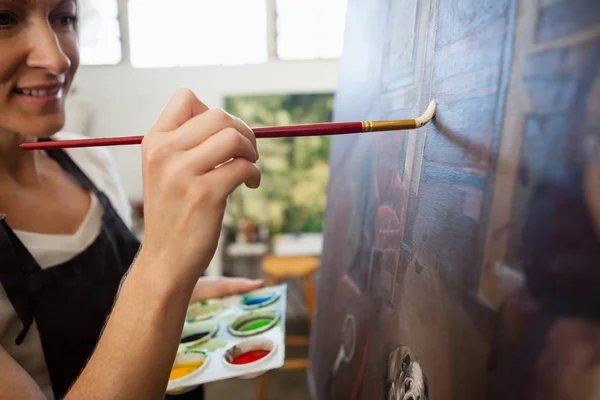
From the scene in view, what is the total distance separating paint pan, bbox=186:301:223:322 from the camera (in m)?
0.90

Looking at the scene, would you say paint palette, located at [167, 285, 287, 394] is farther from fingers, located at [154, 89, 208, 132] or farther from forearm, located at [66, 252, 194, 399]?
fingers, located at [154, 89, 208, 132]

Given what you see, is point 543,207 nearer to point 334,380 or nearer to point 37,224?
point 334,380

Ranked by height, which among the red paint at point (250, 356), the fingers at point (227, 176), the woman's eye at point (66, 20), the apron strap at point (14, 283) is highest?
the woman's eye at point (66, 20)

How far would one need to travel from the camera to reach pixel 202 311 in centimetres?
94

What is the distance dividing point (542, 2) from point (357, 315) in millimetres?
548

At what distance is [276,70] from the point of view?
332cm

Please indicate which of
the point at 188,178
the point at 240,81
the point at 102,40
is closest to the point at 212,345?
the point at 188,178

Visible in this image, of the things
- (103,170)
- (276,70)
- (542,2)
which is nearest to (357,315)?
(542,2)

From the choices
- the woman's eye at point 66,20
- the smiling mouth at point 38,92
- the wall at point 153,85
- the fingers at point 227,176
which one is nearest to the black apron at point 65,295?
the smiling mouth at point 38,92

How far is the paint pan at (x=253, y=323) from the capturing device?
31.0 inches

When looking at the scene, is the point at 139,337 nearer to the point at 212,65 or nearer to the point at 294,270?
the point at 294,270

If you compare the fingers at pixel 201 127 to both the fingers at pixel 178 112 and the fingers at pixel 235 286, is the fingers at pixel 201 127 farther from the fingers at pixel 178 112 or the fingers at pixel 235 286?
the fingers at pixel 235 286

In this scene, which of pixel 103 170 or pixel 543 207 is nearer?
pixel 543 207

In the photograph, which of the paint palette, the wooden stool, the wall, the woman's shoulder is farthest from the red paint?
the wall
